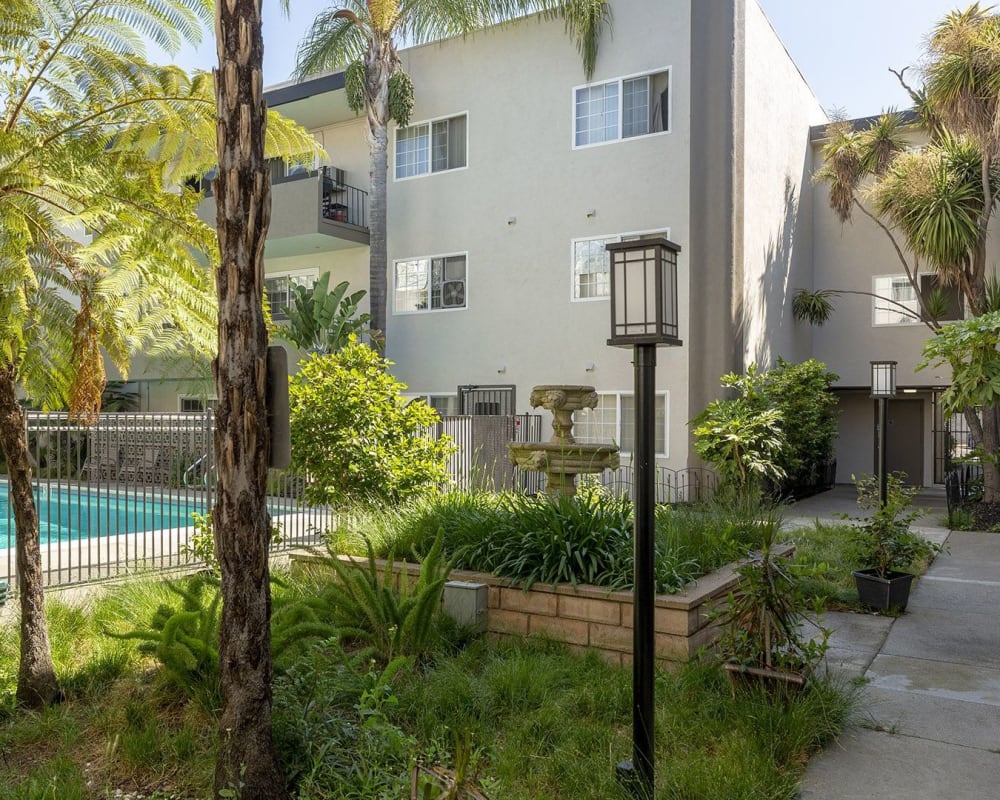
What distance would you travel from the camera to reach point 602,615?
5.62 metres

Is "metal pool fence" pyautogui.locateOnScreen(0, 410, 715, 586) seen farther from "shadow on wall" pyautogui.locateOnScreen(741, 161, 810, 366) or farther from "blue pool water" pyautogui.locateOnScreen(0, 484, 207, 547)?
"shadow on wall" pyautogui.locateOnScreen(741, 161, 810, 366)

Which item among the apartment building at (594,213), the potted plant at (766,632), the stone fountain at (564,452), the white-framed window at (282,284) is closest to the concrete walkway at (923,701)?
the potted plant at (766,632)

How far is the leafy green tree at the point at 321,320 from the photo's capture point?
17125 millimetres

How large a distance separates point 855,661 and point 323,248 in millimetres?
16020

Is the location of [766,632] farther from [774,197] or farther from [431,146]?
[431,146]

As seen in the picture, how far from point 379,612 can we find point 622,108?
12625 millimetres

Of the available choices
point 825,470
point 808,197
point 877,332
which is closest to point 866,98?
point 808,197

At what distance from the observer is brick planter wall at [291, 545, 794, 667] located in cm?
539

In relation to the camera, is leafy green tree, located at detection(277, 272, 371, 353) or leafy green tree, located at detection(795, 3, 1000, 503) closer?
leafy green tree, located at detection(795, 3, 1000, 503)

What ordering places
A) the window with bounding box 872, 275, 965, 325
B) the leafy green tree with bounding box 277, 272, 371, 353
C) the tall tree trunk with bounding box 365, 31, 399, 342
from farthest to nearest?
the leafy green tree with bounding box 277, 272, 371, 353, the window with bounding box 872, 275, 965, 325, the tall tree trunk with bounding box 365, 31, 399, 342

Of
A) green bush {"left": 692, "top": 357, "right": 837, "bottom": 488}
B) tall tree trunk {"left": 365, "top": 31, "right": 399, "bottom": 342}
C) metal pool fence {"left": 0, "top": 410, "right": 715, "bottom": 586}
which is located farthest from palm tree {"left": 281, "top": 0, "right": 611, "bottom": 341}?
green bush {"left": 692, "top": 357, "right": 837, "bottom": 488}

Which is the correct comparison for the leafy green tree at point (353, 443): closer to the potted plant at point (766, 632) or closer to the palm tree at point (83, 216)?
the palm tree at point (83, 216)

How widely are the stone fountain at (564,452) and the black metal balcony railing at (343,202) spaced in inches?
427

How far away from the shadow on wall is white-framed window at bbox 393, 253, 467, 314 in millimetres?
6048
